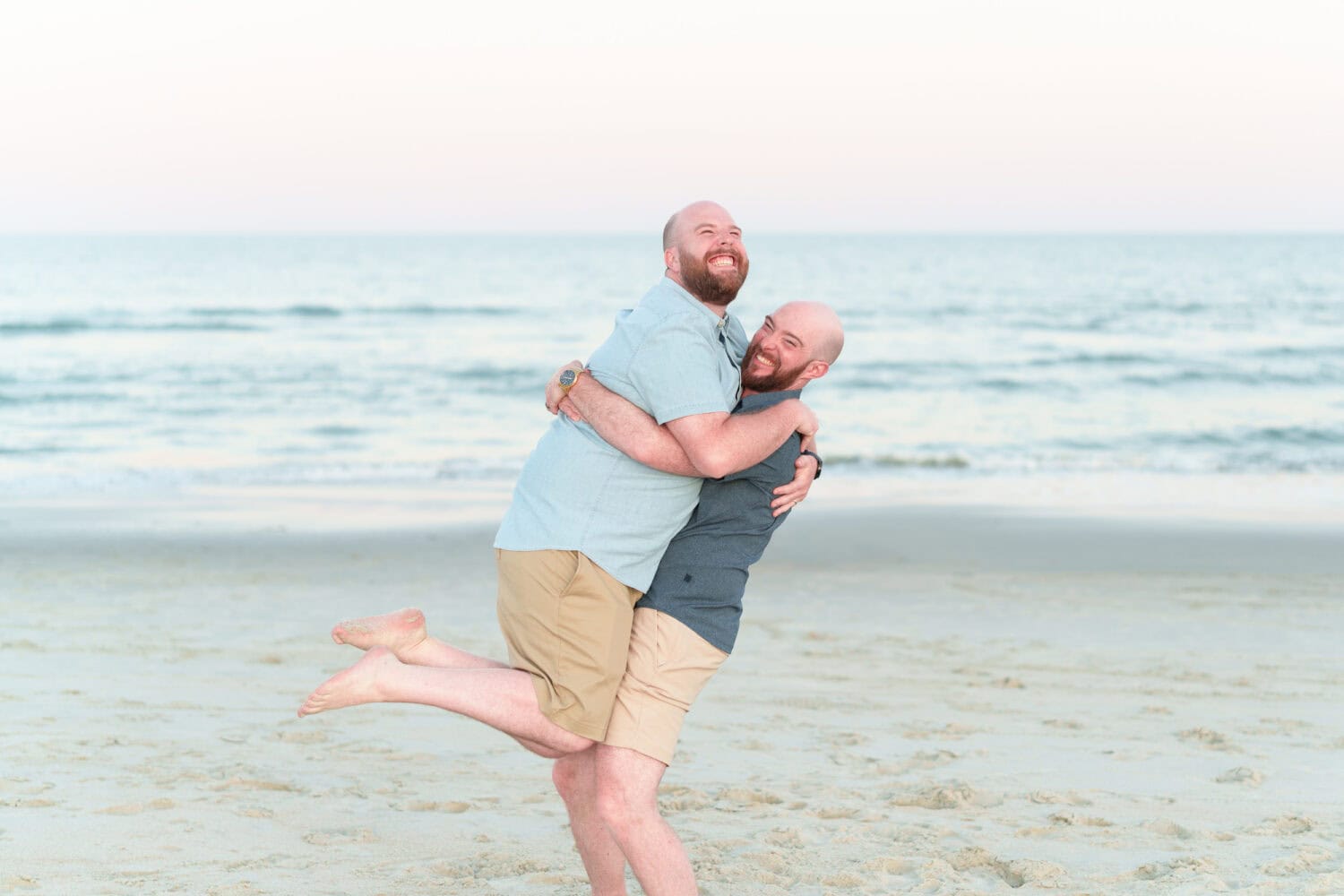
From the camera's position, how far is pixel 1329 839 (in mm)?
4258

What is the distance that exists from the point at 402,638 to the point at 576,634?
21.2 inches

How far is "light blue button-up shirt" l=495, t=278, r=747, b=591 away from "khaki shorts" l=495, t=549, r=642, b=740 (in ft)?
0.15

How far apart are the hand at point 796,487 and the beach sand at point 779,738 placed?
1321mm

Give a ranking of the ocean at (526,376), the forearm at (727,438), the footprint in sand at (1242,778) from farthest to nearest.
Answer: the ocean at (526,376), the footprint in sand at (1242,778), the forearm at (727,438)

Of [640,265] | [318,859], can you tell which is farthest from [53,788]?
[640,265]

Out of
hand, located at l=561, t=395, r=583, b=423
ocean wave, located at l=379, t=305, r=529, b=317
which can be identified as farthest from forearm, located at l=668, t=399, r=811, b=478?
ocean wave, located at l=379, t=305, r=529, b=317

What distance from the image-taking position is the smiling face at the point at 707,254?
3.27 meters

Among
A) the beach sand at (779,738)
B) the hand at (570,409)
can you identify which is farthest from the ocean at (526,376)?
the hand at (570,409)

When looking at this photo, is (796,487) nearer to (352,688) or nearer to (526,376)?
(352,688)

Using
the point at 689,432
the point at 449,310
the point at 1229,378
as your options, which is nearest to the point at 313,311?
the point at 449,310

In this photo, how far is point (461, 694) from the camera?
3.32 m

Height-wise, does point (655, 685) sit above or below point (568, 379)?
below

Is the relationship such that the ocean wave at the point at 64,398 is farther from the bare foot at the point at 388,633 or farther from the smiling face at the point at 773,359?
the smiling face at the point at 773,359

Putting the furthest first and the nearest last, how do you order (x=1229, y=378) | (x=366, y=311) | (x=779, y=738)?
(x=366, y=311)
(x=1229, y=378)
(x=779, y=738)
